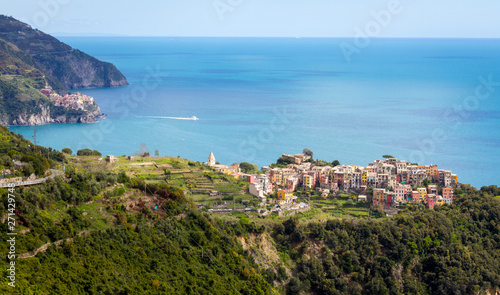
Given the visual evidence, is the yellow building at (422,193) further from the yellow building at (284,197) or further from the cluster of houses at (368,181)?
the yellow building at (284,197)

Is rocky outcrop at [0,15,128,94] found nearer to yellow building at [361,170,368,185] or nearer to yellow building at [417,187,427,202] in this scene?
yellow building at [361,170,368,185]

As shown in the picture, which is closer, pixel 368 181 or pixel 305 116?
pixel 368 181

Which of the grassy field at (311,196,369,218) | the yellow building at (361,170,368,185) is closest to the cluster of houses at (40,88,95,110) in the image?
the yellow building at (361,170,368,185)

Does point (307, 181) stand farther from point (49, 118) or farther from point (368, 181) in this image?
point (49, 118)

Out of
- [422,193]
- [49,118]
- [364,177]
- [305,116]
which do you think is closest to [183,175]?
[364,177]

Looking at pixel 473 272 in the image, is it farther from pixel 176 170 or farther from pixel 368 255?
pixel 176 170
